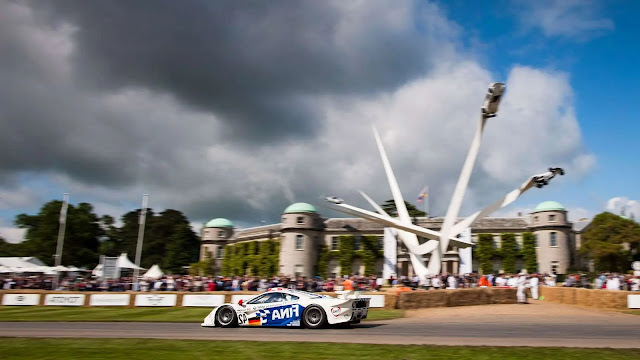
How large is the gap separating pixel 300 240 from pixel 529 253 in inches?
1227

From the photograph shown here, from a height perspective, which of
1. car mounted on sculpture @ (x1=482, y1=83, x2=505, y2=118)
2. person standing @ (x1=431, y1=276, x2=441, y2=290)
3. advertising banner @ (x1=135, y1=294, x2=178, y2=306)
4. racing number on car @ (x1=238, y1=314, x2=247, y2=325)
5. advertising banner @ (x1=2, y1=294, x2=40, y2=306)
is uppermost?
car mounted on sculpture @ (x1=482, y1=83, x2=505, y2=118)

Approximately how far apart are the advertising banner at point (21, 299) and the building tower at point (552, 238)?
190 feet

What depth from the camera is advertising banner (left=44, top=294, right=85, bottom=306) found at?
96.1ft

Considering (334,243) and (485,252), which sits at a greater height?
(334,243)

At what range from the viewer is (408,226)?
4994cm

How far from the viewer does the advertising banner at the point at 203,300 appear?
2691cm

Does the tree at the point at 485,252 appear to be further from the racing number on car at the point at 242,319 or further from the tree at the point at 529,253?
the racing number on car at the point at 242,319

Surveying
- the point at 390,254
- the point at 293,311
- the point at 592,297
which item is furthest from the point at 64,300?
the point at 390,254

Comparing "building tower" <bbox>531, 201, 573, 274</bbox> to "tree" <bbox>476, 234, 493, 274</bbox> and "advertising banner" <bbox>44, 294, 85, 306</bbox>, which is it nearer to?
"tree" <bbox>476, 234, 493, 274</bbox>

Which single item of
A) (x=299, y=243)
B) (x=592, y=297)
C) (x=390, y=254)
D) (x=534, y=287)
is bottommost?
(x=592, y=297)

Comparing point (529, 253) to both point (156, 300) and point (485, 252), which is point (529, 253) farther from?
point (156, 300)

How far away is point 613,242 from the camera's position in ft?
206

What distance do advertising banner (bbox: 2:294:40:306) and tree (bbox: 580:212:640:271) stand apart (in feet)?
201

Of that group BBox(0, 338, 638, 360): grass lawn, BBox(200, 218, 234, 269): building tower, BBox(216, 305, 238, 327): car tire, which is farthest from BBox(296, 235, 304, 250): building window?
BBox(0, 338, 638, 360): grass lawn
